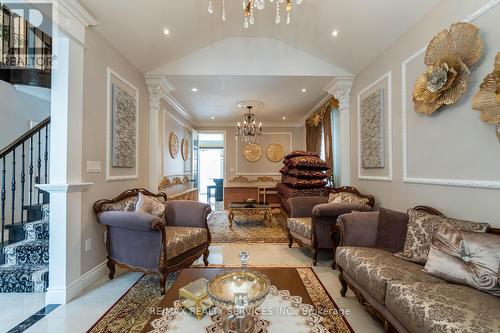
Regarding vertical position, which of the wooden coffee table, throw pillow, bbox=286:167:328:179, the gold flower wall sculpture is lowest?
the wooden coffee table

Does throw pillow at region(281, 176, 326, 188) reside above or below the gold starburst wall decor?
below

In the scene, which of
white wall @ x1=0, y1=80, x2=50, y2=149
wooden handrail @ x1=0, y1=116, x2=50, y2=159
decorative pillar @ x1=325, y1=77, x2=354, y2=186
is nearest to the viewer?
wooden handrail @ x1=0, y1=116, x2=50, y2=159

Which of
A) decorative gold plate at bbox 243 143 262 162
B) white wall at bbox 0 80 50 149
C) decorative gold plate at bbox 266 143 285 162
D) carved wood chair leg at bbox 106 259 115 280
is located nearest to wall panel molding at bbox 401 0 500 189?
carved wood chair leg at bbox 106 259 115 280

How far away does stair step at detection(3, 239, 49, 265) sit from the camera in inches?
95.8

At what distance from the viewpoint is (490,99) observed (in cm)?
164

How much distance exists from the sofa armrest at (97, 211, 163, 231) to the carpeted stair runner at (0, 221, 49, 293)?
28.3 inches

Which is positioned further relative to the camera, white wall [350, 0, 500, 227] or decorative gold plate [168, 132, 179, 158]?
decorative gold plate [168, 132, 179, 158]

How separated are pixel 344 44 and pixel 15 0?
3691mm

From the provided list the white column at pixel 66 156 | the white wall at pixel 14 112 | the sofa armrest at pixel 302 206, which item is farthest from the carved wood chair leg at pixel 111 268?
the white wall at pixel 14 112

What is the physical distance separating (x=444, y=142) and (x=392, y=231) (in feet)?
3.09

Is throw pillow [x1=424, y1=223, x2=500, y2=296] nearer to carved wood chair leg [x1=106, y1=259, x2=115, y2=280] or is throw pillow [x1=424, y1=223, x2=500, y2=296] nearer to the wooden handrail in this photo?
carved wood chair leg [x1=106, y1=259, x2=115, y2=280]

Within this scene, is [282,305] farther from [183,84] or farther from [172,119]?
[172,119]

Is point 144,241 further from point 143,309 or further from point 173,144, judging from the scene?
point 173,144

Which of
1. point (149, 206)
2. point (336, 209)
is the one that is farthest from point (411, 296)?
point (149, 206)
